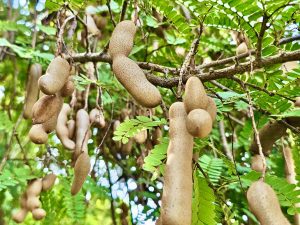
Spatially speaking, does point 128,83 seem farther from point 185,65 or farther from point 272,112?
point 272,112

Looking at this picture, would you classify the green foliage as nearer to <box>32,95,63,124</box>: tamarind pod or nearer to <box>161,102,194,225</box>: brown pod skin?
<box>32,95,63,124</box>: tamarind pod

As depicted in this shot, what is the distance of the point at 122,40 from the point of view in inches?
44.3

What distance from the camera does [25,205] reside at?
1899 millimetres

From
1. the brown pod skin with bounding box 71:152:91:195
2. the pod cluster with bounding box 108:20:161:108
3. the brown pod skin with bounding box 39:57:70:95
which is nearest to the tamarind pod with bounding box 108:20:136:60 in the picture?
the pod cluster with bounding box 108:20:161:108

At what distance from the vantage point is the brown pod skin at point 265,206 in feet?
2.84

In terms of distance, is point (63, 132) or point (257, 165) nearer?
point (257, 165)

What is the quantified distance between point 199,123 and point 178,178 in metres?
0.10

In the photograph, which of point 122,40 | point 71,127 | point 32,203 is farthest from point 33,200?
point 122,40

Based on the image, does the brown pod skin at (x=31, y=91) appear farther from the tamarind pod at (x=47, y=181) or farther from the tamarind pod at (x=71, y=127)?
the tamarind pod at (x=71, y=127)

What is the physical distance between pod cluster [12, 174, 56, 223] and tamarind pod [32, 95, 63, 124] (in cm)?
70

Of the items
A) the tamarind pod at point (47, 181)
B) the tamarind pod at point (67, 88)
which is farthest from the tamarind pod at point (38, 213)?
the tamarind pod at point (67, 88)

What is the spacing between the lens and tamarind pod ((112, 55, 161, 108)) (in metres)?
0.98

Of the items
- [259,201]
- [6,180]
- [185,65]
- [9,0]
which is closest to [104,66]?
[9,0]

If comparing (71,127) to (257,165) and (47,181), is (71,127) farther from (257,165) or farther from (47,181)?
(257,165)
